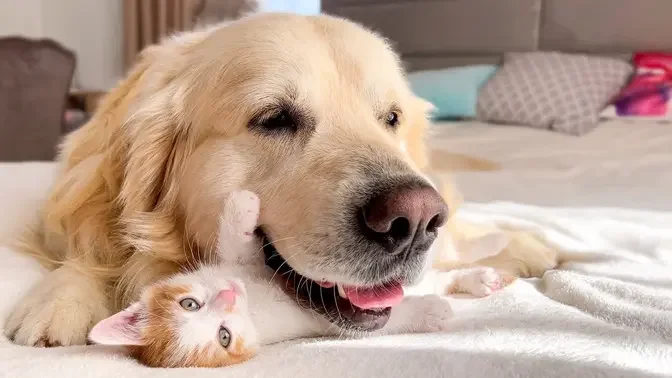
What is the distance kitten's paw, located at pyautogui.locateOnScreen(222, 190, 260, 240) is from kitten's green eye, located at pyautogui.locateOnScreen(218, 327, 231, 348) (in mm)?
235

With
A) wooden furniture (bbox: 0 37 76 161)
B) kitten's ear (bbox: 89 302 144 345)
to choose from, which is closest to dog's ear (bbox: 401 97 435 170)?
kitten's ear (bbox: 89 302 144 345)

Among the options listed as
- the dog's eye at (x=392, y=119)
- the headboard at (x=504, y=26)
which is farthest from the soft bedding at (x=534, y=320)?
the headboard at (x=504, y=26)

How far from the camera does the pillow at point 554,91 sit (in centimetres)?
375

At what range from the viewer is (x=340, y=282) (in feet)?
3.61

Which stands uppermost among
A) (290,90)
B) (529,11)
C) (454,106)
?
(529,11)

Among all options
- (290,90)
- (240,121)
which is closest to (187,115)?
(240,121)

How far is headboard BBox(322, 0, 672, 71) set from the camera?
4191mm

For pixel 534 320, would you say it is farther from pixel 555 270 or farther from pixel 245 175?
pixel 245 175

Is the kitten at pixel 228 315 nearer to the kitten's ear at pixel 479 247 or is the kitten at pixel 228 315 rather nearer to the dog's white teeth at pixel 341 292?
the dog's white teeth at pixel 341 292

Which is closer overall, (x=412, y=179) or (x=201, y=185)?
(x=412, y=179)

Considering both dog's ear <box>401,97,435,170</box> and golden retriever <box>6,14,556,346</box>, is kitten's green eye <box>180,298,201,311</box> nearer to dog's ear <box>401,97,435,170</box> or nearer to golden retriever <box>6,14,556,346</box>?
golden retriever <box>6,14,556,346</box>

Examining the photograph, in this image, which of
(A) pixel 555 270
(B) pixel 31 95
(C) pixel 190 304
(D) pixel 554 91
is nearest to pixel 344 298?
(C) pixel 190 304

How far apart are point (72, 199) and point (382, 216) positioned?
0.82 meters

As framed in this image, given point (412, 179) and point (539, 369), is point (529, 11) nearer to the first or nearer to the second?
point (412, 179)
